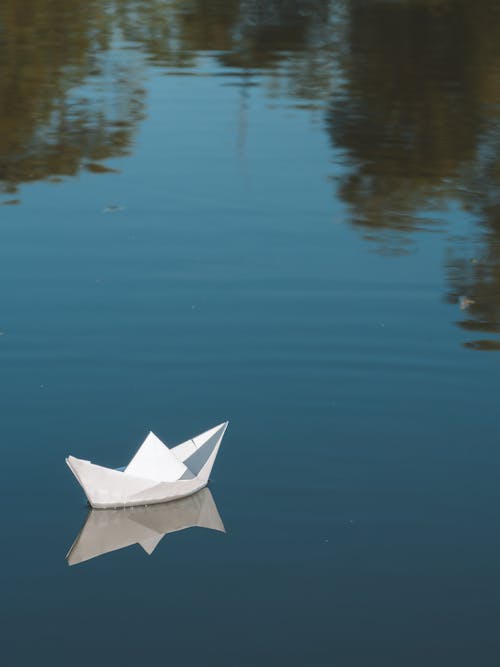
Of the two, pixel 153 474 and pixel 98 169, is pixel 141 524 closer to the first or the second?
pixel 153 474

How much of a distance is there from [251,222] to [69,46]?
480 inches

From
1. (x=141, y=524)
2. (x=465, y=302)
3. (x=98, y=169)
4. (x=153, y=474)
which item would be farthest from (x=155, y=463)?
(x=98, y=169)

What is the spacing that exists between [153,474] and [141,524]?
325 mm

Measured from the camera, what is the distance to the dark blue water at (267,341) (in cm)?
720

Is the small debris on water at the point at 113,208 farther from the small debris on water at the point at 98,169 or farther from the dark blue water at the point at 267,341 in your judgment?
the small debris on water at the point at 98,169

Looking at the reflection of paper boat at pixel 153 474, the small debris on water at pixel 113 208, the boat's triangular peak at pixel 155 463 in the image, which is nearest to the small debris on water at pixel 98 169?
the small debris on water at pixel 113 208

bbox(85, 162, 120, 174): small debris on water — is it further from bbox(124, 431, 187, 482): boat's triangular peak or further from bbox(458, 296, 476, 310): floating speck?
bbox(124, 431, 187, 482): boat's triangular peak

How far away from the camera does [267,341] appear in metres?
10.9

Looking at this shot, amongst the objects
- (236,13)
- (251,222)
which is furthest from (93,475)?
(236,13)

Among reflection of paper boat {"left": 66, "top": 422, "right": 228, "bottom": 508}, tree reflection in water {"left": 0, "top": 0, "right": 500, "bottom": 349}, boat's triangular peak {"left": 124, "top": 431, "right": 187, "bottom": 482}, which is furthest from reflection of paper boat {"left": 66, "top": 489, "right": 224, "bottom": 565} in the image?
tree reflection in water {"left": 0, "top": 0, "right": 500, "bottom": 349}

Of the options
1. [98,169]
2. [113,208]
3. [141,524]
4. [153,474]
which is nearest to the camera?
[141,524]

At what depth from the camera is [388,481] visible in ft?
28.4

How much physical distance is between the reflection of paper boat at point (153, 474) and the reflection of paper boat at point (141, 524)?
61mm

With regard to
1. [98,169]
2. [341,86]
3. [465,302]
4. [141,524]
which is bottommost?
[341,86]
